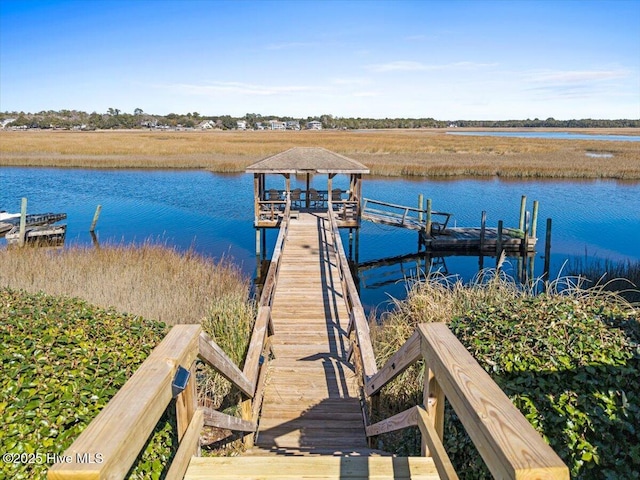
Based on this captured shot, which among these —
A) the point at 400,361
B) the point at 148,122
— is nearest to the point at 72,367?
the point at 400,361

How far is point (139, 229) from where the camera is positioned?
24.3 meters

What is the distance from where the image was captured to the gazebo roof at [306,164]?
1969cm

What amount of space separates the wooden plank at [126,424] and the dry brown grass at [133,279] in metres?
7.73

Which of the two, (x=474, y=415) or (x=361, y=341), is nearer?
(x=474, y=415)

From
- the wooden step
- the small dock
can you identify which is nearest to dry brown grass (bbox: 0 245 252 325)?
the wooden step

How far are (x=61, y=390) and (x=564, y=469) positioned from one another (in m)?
2.86

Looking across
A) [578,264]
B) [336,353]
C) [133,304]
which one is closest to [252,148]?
[578,264]

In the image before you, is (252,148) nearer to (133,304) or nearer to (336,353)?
(133,304)

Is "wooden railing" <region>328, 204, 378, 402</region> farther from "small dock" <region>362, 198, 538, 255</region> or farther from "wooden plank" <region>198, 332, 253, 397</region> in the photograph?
"small dock" <region>362, 198, 538, 255</region>

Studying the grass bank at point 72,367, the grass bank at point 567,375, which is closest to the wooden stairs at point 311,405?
the grass bank at point 72,367

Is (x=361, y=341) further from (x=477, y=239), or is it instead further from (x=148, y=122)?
(x=148, y=122)

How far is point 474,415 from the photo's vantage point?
1.76 m

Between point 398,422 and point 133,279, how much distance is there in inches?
476

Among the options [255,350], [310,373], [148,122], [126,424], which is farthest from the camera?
[148,122]
